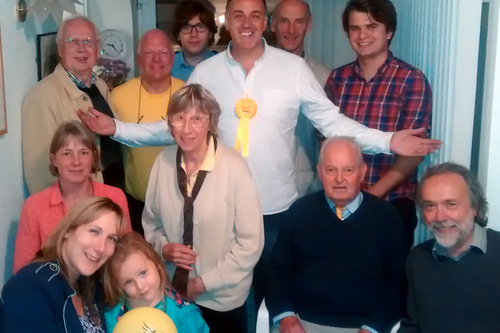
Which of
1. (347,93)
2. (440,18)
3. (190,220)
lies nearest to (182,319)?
(190,220)

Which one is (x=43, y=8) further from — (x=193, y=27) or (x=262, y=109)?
(x=262, y=109)

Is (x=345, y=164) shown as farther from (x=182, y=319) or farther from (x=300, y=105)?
(x=182, y=319)

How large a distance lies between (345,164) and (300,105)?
0.47 m

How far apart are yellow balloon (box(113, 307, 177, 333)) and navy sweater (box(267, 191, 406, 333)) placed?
638 mm

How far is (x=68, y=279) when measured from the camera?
1.56 metres

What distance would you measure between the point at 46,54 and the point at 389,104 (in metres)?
1.67

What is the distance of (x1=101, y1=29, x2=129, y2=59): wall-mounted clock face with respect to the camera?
383cm

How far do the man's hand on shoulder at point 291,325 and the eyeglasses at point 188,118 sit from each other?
80 cm

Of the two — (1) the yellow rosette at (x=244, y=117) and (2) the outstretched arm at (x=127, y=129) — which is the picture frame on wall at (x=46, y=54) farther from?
(1) the yellow rosette at (x=244, y=117)

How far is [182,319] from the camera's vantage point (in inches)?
67.1

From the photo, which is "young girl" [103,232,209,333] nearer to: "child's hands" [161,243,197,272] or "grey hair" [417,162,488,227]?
"child's hands" [161,243,197,272]

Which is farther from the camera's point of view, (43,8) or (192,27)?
(192,27)

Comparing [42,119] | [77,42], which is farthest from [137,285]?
[77,42]

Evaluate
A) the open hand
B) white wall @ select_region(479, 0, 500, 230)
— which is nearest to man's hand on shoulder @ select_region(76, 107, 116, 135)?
the open hand
